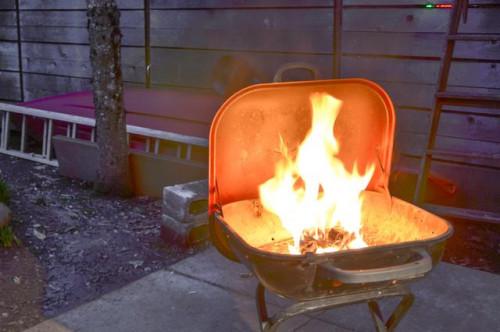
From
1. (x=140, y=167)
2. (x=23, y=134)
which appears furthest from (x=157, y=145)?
(x=23, y=134)

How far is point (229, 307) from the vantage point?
2865 mm

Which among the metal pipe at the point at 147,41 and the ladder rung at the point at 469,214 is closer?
the ladder rung at the point at 469,214

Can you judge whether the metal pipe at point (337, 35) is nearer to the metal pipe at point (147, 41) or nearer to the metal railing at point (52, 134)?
the metal railing at point (52, 134)

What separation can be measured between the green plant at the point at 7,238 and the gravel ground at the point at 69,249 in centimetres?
5

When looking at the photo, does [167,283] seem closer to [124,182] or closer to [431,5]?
[124,182]

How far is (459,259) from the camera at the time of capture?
12.1 ft

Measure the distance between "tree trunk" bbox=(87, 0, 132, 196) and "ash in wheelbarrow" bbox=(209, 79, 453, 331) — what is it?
2428 millimetres

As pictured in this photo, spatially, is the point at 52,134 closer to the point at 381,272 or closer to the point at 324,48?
the point at 324,48

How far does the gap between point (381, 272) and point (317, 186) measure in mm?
730

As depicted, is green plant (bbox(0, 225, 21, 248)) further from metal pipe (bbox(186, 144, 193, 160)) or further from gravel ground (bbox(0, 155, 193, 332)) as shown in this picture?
metal pipe (bbox(186, 144, 193, 160))

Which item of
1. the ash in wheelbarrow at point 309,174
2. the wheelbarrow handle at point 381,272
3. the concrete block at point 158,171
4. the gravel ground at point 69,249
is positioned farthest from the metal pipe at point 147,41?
the wheelbarrow handle at point 381,272

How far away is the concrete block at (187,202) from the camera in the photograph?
363 centimetres

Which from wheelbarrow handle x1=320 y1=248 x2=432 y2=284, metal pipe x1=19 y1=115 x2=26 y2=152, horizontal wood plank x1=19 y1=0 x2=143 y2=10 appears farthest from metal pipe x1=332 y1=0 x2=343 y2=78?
metal pipe x1=19 y1=115 x2=26 y2=152

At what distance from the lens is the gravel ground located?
3.05 metres
